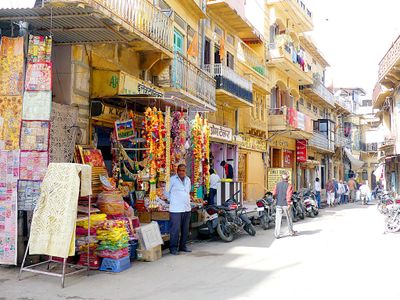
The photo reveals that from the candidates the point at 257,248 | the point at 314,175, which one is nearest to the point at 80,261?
the point at 257,248

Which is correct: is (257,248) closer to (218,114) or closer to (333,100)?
(218,114)

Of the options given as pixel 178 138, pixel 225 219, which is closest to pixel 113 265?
pixel 225 219

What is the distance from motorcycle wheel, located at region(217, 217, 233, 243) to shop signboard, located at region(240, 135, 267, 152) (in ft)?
34.8

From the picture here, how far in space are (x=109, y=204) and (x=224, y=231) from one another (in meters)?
3.64

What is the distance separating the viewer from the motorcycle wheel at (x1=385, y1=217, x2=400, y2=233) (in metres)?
13.3

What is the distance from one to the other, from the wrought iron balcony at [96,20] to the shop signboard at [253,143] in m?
11.9

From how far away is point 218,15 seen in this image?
19.9 m

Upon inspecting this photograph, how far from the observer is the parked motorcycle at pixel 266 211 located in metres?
14.5

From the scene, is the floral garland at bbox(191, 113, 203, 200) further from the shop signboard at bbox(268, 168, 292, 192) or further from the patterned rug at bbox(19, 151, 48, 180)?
the shop signboard at bbox(268, 168, 292, 192)

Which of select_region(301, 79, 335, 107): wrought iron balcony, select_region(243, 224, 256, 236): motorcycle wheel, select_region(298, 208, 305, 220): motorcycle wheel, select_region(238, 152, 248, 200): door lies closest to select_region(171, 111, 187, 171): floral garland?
select_region(243, 224, 256, 236): motorcycle wheel

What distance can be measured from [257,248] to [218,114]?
1070cm

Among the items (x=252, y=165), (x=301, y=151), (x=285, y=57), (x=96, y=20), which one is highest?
(x=285, y=57)

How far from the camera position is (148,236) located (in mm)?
8688

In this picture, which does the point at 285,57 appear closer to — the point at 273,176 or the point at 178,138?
the point at 273,176
